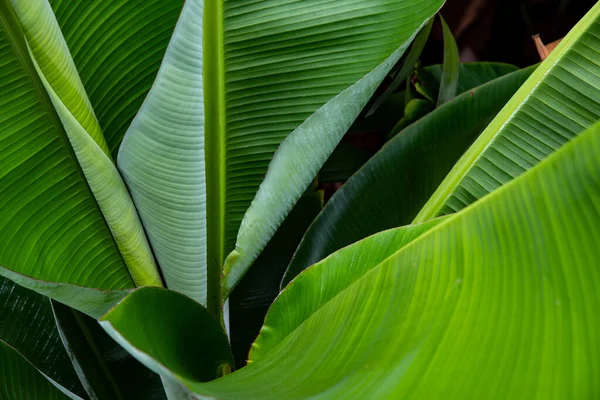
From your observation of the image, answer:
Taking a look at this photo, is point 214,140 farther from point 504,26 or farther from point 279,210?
point 504,26

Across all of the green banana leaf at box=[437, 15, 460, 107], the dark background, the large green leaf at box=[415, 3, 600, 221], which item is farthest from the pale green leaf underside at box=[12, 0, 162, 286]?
the dark background

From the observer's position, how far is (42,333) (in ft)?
1.67

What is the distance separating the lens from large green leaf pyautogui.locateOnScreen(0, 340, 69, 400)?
1.39ft

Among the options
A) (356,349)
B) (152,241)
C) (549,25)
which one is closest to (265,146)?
(152,241)

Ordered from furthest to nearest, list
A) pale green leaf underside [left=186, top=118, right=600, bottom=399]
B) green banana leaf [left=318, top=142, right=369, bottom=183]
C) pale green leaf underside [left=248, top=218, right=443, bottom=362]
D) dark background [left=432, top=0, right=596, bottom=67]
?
dark background [left=432, top=0, right=596, bottom=67], green banana leaf [left=318, top=142, right=369, bottom=183], pale green leaf underside [left=248, top=218, right=443, bottom=362], pale green leaf underside [left=186, top=118, right=600, bottom=399]

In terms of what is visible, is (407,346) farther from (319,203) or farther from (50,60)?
(319,203)

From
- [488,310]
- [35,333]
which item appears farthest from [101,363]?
[488,310]

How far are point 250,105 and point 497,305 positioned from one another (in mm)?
258

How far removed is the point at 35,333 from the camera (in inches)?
19.8

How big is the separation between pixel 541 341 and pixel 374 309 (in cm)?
7

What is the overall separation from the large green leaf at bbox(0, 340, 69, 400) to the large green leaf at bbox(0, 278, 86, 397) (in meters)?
0.04

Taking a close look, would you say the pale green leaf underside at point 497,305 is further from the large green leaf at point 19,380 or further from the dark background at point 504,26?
the dark background at point 504,26

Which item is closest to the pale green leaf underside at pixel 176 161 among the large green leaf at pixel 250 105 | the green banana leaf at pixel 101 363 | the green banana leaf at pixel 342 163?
the large green leaf at pixel 250 105

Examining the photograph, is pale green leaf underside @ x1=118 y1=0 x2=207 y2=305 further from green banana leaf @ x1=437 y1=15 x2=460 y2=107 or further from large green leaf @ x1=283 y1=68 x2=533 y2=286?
→ green banana leaf @ x1=437 y1=15 x2=460 y2=107
